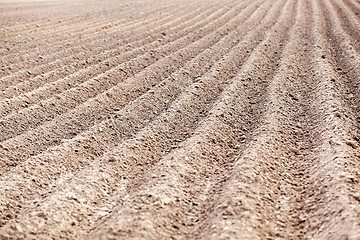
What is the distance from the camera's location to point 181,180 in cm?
278

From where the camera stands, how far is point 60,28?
852 cm

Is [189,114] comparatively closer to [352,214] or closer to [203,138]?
[203,138]

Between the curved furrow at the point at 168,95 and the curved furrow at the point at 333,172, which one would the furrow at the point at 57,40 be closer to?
the curved furrow at the point at 168,95

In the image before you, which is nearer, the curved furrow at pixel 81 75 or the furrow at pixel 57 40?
the curved furrow at pixel 81 75

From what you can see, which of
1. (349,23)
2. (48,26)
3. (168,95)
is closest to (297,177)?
(168,95)

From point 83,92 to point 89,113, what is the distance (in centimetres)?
68

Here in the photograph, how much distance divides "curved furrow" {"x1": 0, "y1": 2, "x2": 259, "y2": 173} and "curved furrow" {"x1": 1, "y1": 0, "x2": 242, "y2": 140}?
19 centimetres

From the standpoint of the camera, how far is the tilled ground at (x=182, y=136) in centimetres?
231

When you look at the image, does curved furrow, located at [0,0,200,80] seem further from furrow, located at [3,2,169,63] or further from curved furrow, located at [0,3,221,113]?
curved furrow, located at [0,3,221,113]

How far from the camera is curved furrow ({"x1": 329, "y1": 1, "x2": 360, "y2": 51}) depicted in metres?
6.58

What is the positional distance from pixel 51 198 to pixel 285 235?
5.50 ft

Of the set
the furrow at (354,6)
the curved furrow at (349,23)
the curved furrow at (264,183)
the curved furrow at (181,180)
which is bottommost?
the curved furrow at (181,180)

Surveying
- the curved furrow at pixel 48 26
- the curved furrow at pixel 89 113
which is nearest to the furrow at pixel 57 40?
the curved furrow at pixel 48 26

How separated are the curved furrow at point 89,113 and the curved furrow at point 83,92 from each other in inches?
7.6
